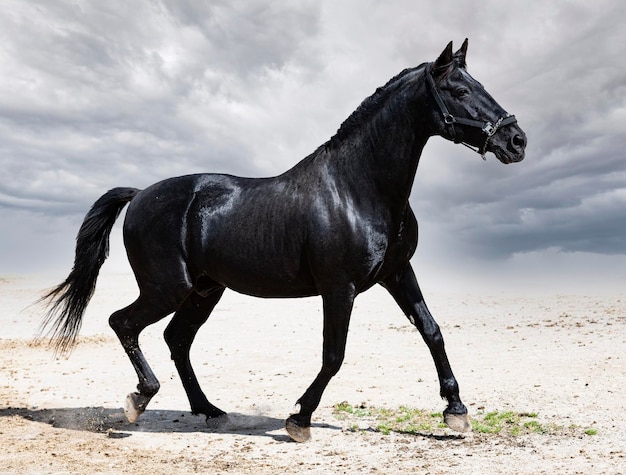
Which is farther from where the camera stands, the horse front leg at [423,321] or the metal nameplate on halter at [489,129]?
the horse front leg at [423,321]

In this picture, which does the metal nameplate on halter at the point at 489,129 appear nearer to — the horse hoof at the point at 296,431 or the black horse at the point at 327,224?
the black horse at the point at 327,224

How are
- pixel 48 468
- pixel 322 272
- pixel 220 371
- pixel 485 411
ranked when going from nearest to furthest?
1. pixel 48 468
2. pixel 322 272
3. pixel 485 411
4. pixel 220 371

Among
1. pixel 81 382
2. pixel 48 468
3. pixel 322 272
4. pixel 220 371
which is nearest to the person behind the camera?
pixel 48 468

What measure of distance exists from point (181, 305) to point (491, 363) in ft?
16.0

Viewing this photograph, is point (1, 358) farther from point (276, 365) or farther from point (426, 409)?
point (426, 409)

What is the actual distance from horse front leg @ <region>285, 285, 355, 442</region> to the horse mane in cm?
143

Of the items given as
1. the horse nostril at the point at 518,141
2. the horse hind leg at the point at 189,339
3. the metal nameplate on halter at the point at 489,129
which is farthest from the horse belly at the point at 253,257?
the horse nostril at the point at 518,141

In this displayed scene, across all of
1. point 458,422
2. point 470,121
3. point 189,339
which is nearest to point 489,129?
point 470,121

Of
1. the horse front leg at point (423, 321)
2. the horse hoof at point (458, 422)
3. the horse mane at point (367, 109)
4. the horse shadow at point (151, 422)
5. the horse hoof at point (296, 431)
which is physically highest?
the horse mane at point (367, 109)

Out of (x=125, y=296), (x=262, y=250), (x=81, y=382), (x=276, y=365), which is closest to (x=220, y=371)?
(x=276, y=365)

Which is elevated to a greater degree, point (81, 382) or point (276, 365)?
point (276, 365)

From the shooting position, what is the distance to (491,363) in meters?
9.16

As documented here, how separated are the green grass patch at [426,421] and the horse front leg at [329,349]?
0.67 metres

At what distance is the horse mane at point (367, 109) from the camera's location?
559cm
